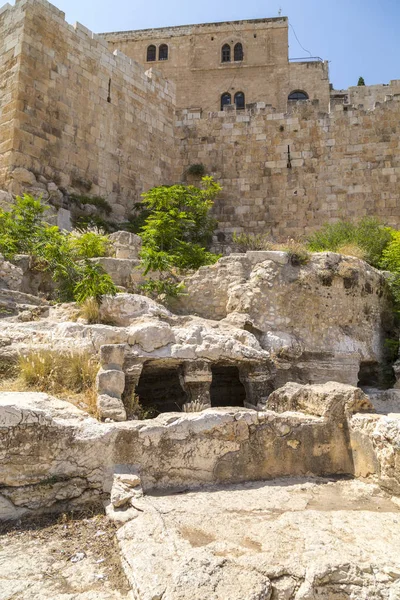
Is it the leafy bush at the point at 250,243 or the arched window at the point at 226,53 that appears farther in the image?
the arched window at the point at 226,53

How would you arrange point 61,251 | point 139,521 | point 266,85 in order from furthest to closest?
point 266,85 → point 61,251 → point 139,521

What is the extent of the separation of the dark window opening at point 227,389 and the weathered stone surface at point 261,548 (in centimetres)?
389

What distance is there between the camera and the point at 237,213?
1556 cm

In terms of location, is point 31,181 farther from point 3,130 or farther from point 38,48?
point 38,48

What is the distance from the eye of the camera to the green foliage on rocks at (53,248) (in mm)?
7836

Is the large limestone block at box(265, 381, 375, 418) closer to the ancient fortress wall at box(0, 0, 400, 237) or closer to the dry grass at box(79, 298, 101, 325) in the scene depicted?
the dry grass at box(79, 298, 101, 325)

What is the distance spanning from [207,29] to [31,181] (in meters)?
17.4

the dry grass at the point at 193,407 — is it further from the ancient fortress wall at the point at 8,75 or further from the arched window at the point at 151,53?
the arched window at the point at 151,53

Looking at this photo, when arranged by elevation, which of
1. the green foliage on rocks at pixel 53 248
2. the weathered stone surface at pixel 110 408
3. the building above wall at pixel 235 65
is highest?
the building above wall at pixel 235 65

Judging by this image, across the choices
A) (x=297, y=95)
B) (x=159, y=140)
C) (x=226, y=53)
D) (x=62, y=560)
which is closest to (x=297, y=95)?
(x=297, y=95)

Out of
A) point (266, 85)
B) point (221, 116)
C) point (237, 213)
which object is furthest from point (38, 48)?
point (266, 85)

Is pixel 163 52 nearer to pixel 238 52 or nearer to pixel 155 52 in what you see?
pixel 155 52

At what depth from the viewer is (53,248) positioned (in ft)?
26.6

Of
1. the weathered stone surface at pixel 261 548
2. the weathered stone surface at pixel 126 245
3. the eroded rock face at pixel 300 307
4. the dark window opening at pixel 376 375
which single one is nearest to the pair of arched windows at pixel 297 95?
the weathered stone surface at pixel 126 245
